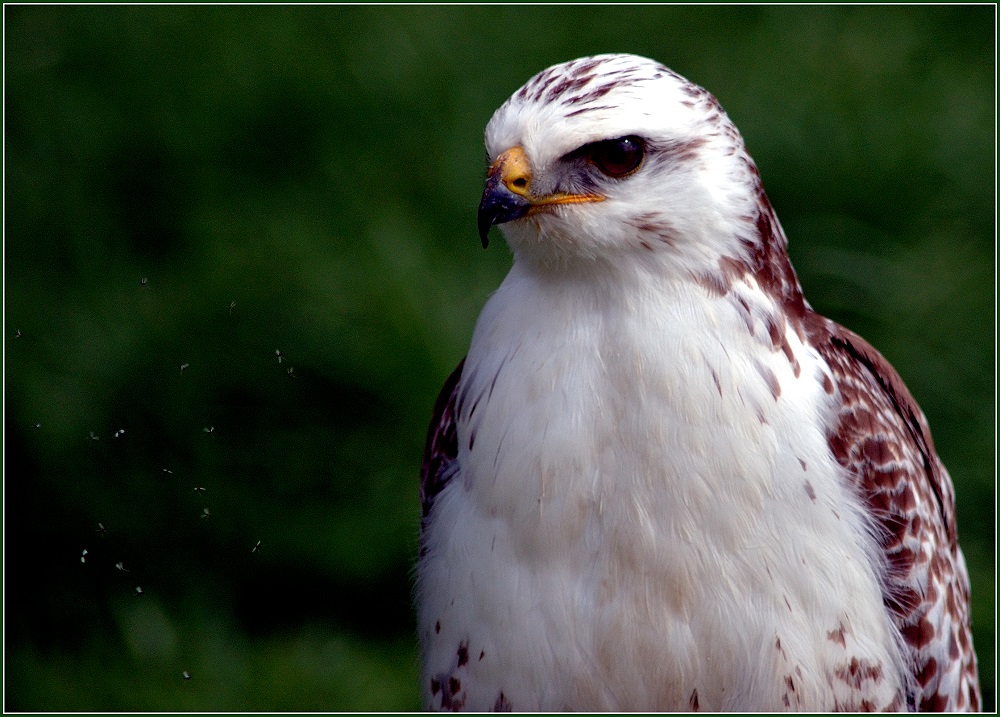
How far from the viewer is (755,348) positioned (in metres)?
2.97

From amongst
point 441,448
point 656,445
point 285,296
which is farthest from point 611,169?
point 285,296

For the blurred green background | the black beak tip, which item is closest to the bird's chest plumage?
the black beak tip

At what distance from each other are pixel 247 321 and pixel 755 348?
246 centimetres

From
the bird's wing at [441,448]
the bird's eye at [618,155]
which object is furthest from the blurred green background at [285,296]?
the bird's eye at [618,155]

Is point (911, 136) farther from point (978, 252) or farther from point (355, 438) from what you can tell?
point (355, 438)

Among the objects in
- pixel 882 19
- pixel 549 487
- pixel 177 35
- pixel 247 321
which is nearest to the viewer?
pixel 549 487

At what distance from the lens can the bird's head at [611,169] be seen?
282 cm

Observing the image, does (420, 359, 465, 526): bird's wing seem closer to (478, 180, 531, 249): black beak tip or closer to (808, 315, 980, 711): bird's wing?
(478, 180, 531, 249): black beak tip

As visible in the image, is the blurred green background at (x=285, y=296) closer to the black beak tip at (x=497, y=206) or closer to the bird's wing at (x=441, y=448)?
the bird's wing at (x=441, y=448)

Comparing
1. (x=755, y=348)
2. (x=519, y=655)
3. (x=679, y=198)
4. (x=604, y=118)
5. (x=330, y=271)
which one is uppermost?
(x=604, y=118)

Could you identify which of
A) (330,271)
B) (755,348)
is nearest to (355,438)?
(330,271)

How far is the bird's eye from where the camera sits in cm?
283

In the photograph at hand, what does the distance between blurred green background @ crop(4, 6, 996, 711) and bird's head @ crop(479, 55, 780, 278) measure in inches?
80.9

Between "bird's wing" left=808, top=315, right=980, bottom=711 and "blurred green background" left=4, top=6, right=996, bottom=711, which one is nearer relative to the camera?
"bird's wing" left=808, top=315, right=980, bottom=711
